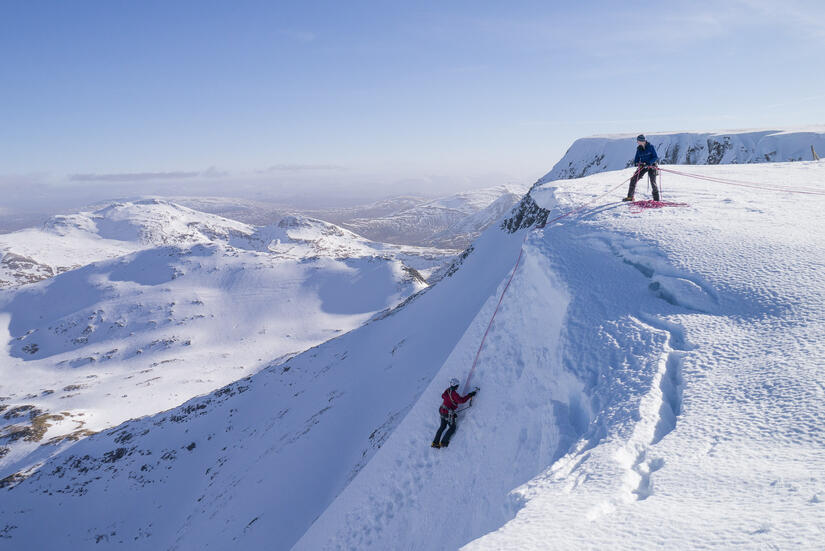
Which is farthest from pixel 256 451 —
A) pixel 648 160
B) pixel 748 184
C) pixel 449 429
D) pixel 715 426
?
pixel 748 184

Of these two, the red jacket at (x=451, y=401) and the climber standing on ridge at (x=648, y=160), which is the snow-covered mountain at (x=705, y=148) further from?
the red jacket at (x=451, y=401)

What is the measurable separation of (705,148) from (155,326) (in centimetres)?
12843

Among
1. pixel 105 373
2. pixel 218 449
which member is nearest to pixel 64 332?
pixel 105 373

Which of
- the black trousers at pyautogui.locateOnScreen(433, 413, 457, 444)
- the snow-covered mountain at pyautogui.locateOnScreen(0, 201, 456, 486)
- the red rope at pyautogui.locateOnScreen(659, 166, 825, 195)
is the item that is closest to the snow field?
the black trousers at pyautogui.locateOnScreen(433, 413, 457, 444)

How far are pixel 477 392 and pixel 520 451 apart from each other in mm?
2749

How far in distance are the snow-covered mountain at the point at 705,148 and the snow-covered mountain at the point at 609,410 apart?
3848cm

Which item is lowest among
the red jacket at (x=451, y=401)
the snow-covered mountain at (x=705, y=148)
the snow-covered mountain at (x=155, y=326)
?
the snow-covered mountain at (x=155, y=326)

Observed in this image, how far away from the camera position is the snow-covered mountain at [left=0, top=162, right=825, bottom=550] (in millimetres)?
5358

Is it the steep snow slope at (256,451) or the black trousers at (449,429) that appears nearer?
the black trousers at (449,429)

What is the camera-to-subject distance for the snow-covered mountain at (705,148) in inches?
2018

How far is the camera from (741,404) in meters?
6.53

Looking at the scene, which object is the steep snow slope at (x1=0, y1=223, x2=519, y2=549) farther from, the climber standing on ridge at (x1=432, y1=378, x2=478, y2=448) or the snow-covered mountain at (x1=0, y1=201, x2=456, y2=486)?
the snow-covered mountain at (x1=0, y1=201, x2=456, y2=486)

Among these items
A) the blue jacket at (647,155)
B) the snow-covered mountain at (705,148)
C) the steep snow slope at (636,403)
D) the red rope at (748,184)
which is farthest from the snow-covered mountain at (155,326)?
the red rope at (748,184)

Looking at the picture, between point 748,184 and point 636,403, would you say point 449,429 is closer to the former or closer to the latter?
point 636,403
